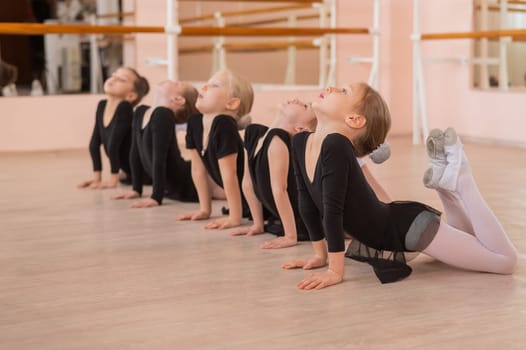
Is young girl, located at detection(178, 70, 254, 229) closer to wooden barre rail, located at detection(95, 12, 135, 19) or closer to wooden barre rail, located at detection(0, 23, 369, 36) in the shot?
wooden barre rail, located at detection(0, 23, 369, 36)

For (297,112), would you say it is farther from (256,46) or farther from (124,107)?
(256,46)

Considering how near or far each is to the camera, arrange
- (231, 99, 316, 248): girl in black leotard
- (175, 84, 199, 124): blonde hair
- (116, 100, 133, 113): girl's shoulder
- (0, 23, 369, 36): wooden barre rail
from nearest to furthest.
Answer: (231, 99, 316, 248): girl in black leotard, (175, 84, 199, 124): blonde hair, (116, 100, 133, 113): girl's shoulder, (0, 23, 369, 36): wooden barre rail

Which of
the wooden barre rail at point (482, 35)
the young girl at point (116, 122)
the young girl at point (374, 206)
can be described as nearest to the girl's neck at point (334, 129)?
the young girl at point (374, 206)

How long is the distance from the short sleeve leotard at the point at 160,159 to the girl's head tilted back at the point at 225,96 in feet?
1.20

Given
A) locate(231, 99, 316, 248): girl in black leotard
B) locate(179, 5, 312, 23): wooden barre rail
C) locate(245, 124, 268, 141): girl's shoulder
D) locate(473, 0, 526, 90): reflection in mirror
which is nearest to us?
locate(231, 99, 316, 248): girl in black leotard

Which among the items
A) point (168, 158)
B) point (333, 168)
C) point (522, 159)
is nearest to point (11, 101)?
point (168, 158)

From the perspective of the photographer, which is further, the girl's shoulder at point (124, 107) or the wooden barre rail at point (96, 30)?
the wooden barre rail at point (96, 30)

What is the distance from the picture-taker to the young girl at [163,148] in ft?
9.87

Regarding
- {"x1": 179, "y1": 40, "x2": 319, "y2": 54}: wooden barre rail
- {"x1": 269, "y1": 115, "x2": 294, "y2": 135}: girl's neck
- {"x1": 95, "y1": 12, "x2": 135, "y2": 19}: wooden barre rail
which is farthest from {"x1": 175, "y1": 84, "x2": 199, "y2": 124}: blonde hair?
{"x1": 179, "y1": 40, "x2": 319, "y2": 54}: wooden barre rail

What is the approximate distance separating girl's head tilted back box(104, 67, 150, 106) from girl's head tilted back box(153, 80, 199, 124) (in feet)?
0.99

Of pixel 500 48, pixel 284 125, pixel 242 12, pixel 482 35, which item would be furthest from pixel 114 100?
pixel 500 48

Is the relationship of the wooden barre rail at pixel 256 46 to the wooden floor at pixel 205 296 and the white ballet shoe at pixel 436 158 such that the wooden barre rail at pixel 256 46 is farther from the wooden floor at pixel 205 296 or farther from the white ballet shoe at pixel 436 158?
the white ballet shoe at pixel 436 158

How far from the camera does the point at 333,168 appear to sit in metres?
1.87

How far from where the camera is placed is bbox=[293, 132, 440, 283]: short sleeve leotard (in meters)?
1.88
